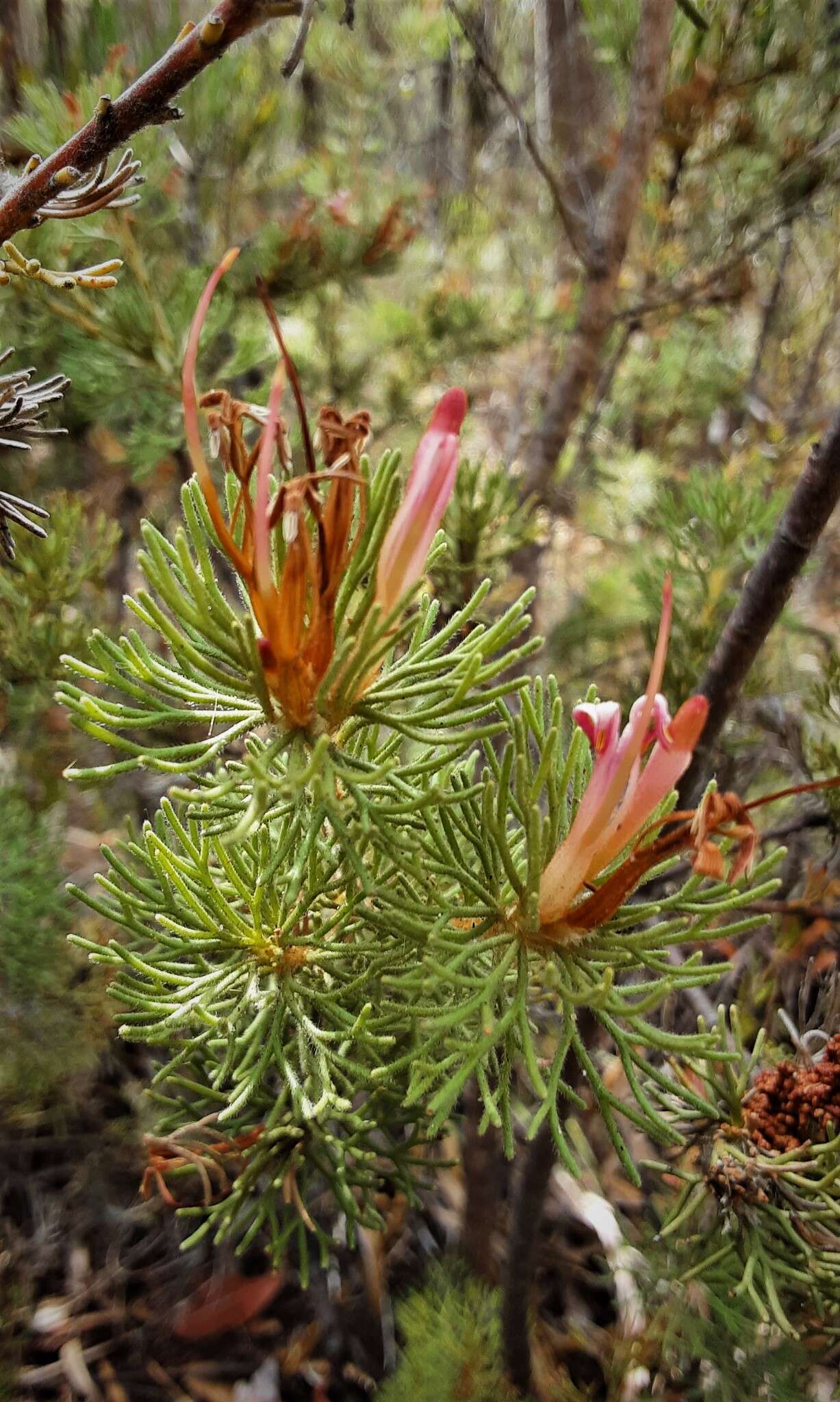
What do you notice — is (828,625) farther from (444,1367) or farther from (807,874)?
(444,1367)

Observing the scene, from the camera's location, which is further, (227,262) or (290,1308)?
(290,1308)

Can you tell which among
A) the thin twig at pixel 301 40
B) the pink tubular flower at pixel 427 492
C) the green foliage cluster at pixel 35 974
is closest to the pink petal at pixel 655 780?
the pink tubular flower at pixel 427 492

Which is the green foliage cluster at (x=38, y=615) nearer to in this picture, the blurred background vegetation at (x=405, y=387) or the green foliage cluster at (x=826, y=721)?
the blurred background vegetation at (x=405, y=387)

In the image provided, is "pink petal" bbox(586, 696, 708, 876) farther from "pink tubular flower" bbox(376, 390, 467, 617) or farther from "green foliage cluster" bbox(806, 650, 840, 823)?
"green foliage cluster" bbox(806, 650, 840, 823)

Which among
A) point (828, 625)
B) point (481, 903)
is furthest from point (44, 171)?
point (828, 625)

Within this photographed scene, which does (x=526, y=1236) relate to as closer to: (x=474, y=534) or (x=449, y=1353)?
(x=449, y=1353)

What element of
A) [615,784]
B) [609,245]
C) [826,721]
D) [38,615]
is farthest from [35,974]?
[609,245]
